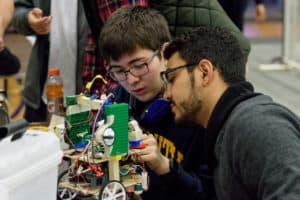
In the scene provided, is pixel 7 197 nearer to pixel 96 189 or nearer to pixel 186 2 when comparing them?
pixel 96 189

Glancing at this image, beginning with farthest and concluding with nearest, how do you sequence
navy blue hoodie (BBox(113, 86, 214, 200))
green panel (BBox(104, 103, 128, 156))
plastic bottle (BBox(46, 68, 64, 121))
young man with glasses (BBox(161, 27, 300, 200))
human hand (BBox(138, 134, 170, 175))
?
1. plastic bottle (BBox(46, 68, 64, 121))
2. navy blue hoodie (BBox(113, 86, 214, 200))
3. human hand (BBox(138, 134, 170, 175))
4. green panel (BBox(104, 103, 128, 156))
5. young man with glasses (BBox(161, 27, 300, 200))

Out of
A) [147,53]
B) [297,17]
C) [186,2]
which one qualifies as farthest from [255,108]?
[297,17]

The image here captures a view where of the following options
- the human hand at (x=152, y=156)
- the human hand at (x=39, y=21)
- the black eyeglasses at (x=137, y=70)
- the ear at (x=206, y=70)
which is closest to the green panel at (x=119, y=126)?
the human hand at (x=152, y=156)

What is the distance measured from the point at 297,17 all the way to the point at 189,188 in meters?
4.73

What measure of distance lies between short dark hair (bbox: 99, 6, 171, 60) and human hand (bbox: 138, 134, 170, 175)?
14.8 inches

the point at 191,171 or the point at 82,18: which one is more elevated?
the point at 82,18

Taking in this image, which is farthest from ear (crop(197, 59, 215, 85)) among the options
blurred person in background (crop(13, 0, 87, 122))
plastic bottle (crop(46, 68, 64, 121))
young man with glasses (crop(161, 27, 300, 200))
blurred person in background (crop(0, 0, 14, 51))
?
blurred person in background (crop(0, 0, 14, 51))

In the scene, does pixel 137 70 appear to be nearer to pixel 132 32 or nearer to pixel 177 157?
pixel 132 32

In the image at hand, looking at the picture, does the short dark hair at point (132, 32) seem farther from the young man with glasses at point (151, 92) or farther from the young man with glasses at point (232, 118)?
the young man with glasses at point (232, 118)

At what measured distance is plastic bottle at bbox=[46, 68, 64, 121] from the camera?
202 centimetres

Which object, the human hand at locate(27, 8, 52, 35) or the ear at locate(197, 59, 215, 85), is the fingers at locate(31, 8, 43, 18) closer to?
the human hand at locate(27, 8, 52, 35)

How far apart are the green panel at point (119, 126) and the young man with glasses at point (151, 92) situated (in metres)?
0.21

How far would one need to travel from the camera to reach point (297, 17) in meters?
5.90

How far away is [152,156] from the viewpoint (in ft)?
4.57
